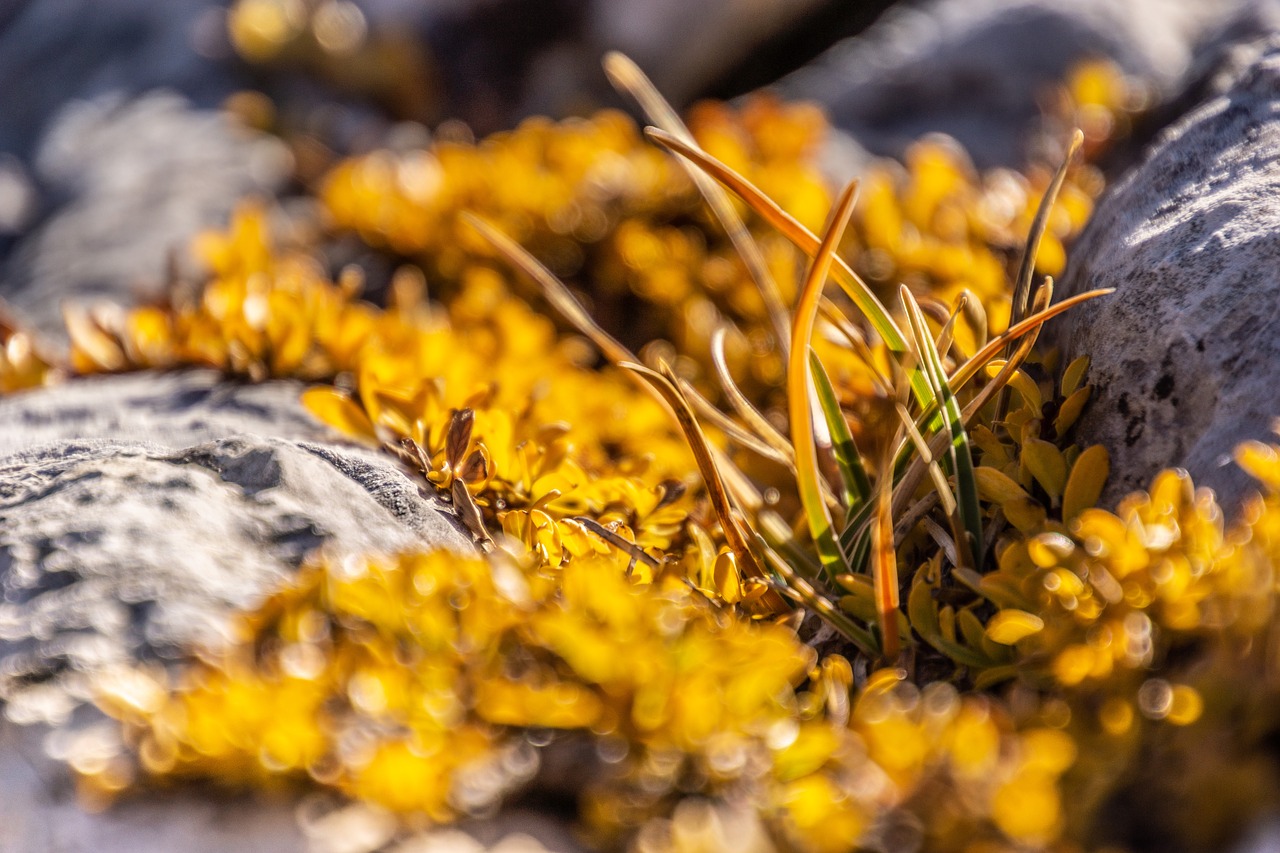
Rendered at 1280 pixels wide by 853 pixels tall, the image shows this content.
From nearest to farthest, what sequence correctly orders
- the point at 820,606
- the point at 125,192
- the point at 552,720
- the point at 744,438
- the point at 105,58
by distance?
the point at 552,720, the point at 820,606, the point at 744,438, the point at 125,192, the point at 105,58

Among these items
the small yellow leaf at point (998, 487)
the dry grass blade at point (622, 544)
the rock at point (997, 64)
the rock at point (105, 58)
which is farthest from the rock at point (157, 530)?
the rock at point (105, 58)

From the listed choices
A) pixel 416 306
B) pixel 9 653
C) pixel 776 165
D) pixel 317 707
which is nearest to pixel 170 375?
pixel 416 306

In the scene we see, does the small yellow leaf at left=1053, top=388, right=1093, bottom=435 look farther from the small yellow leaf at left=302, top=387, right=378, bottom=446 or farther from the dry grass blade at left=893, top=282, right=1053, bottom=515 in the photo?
the small yellow leaf at left=302, top=387, right=378, bottom=446

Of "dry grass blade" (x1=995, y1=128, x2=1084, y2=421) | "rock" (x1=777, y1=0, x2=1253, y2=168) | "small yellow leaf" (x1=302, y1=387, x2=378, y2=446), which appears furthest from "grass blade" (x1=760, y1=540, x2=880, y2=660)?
"rock" (x1=777, y1=0, x2=1253, y2=168)

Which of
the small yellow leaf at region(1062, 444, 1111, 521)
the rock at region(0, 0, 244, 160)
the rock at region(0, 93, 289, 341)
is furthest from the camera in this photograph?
the rock at region(0, 0, 244, 160)

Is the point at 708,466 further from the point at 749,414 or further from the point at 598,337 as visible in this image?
the point at 598,337

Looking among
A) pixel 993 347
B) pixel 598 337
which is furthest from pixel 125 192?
pixel 993 347
